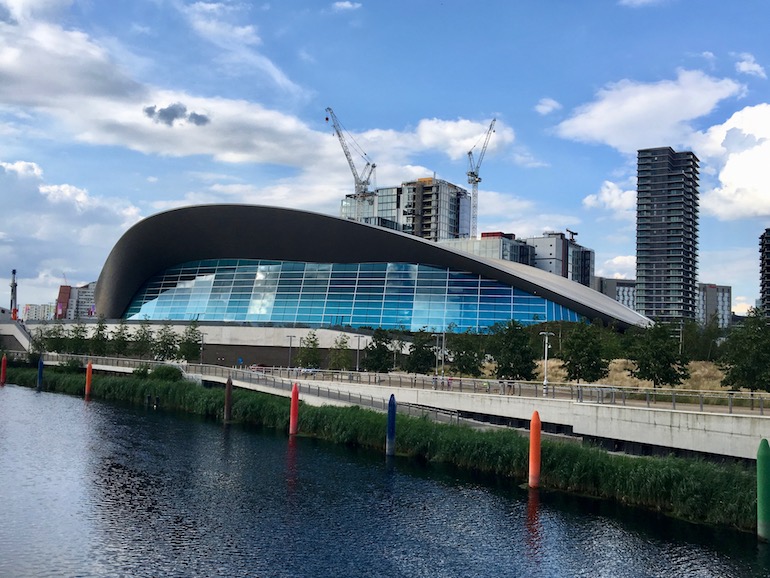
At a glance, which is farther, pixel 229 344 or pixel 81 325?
pixel 81 325

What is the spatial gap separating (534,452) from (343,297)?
52.8 m

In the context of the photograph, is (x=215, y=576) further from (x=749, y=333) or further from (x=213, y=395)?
(x=213, y=395)

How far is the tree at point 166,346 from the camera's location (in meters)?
71.6

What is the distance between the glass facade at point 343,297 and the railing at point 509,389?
1980 centimetres

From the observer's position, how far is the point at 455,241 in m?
193

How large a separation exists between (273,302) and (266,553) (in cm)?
6251

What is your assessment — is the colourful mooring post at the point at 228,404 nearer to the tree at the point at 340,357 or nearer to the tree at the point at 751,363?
the tree at the point at 340,357

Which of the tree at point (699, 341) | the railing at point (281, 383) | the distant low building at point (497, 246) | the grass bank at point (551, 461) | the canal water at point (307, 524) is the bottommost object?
the canal water at point (307, 524)

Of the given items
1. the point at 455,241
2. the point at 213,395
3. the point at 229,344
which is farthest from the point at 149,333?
the point at 455,241

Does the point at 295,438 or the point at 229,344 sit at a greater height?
the point at 229,344

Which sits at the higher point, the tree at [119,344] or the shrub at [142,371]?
the tree at [119,344]

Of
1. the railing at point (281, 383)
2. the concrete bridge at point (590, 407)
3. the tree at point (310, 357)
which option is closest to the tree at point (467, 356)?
the concrete bridge at point (590, 407)

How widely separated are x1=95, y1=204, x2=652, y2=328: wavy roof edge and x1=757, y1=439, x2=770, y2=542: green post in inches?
2042

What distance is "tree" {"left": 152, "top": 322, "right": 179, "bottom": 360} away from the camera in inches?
2820
